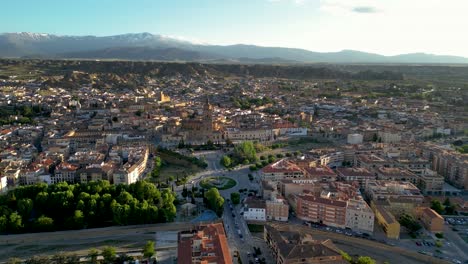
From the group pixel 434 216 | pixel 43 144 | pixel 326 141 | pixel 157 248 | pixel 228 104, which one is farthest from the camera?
pixel 228 104

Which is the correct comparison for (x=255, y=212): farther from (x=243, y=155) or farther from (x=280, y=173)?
(x=243, y=155)

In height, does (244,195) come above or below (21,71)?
below

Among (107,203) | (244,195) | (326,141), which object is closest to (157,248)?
(107,203)

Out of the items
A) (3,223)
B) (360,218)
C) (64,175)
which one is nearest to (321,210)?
(360,218)

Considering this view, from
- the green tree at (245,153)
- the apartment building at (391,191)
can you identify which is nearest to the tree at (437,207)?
the apartment building at (391,191)

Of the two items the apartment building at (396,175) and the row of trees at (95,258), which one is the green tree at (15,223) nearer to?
the row of trees at (95,258)

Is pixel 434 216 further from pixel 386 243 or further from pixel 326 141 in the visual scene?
pixel 326 141

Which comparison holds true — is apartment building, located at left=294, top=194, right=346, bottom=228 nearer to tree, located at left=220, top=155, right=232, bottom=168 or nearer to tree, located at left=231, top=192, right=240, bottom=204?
tree, located at left=231, top=192, right=240, bottom=204
